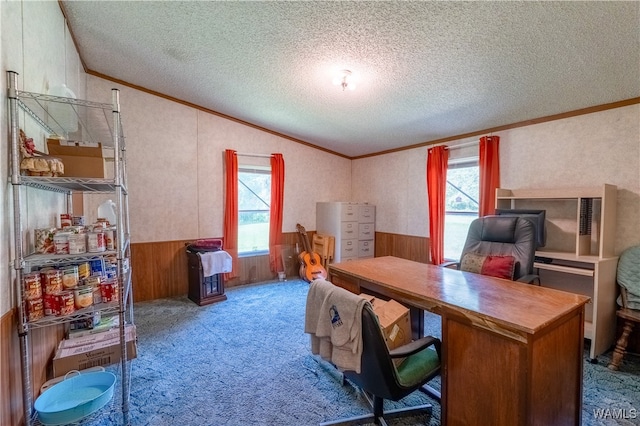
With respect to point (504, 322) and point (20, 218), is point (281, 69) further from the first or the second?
point (504, 322)

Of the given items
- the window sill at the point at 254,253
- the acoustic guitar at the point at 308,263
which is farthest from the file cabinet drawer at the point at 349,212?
the window sill at the point at 254,253

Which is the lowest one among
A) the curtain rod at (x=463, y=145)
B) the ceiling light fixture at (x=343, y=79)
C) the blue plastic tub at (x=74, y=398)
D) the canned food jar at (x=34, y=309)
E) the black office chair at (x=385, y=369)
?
the blue plastic tub at (x=74, y=398)

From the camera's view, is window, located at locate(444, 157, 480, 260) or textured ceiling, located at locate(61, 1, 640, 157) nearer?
textured ceiling, located at locate(61, 1, 640, 157)

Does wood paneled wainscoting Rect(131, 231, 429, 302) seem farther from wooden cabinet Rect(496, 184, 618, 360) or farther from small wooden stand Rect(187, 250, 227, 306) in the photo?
wooden cabinet Rect(496, 184, 618, 360)

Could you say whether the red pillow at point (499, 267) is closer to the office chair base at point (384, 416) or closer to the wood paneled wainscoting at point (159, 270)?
the office chair base at point (384, 416)

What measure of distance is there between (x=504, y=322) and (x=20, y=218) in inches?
92.5

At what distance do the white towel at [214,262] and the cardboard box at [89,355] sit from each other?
1.62 metres

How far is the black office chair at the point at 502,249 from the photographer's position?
2234 millimetres

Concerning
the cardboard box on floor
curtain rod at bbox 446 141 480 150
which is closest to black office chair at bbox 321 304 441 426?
the cardboard box on floor

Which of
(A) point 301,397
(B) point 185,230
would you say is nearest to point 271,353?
(A) point 301,397

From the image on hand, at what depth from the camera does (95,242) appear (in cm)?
162

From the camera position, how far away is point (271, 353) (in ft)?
8.16

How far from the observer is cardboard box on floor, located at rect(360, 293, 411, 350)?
1.68 metres

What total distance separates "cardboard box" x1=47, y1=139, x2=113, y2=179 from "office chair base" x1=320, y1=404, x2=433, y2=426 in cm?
198
